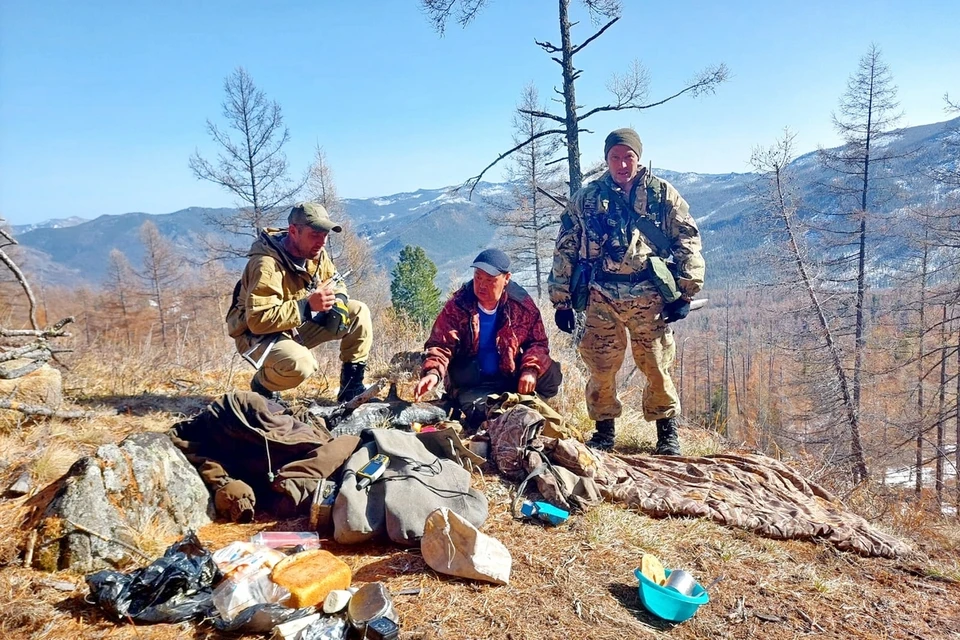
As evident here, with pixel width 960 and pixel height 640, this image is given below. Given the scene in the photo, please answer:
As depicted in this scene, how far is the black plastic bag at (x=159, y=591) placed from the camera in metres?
1.85

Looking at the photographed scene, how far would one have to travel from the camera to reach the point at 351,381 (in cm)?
483

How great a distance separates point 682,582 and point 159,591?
6.98ft

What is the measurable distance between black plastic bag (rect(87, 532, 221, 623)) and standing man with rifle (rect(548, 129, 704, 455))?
9.99 ft

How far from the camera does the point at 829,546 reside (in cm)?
282

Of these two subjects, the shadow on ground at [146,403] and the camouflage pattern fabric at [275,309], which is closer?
the camouflage pattern fabric at [275,309]

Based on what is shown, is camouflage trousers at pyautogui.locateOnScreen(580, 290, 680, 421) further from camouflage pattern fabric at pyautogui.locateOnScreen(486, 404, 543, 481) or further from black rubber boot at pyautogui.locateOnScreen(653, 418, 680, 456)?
camouflage pattern fabric at pyautogui.locateOnScreen(486, 404, 543, 481)

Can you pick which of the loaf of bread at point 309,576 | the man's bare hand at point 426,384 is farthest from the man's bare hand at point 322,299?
the loaf of bread at point 309,576

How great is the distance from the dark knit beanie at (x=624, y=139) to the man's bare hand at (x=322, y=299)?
8.01ft

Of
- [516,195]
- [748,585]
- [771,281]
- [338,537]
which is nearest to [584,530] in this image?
[748,585]

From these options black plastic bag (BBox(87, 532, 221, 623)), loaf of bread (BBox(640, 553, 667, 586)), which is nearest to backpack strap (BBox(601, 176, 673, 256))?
loaf of bread (BBox(640, 553, 667, 586))

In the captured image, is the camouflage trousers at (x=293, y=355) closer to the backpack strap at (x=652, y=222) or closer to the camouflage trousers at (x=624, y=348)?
the camouflage trousers at (x=624, y=348)

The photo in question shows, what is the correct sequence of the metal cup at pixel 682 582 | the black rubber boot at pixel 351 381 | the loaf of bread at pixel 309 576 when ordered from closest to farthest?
1. the loaf of bread at pixel 309 576
2. the metal cup at pixel 682 582
3. the black rubber boot at pixel 351 381

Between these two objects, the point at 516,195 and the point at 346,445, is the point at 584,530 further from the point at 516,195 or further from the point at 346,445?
the point at 516,195

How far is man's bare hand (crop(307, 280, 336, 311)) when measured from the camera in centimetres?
400
